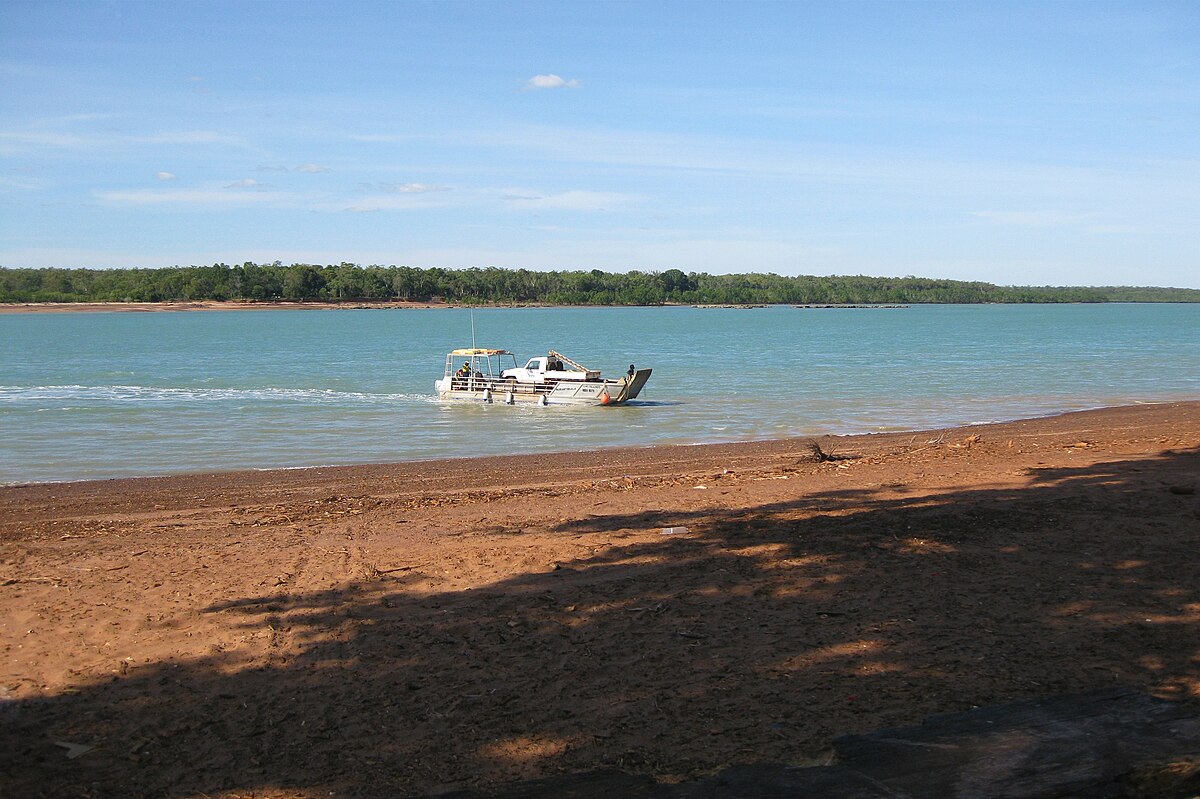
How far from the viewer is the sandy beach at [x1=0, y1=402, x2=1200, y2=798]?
505 centimetres

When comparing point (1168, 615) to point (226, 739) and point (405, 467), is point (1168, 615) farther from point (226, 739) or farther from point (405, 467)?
point (405, 467)

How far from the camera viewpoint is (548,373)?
33438 millimetres

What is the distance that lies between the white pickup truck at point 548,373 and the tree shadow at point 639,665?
24472 millimetres

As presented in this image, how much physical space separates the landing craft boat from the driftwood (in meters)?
26.8

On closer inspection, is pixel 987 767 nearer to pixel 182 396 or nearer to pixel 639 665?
pixel 639 665

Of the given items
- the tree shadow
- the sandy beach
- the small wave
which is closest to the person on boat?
the small wave

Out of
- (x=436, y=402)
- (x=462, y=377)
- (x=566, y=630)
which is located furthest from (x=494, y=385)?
(x=566, y=630)

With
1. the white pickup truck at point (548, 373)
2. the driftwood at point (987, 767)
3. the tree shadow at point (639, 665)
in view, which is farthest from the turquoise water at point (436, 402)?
the driftwood at point (987, 767)

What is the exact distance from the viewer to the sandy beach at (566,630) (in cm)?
505

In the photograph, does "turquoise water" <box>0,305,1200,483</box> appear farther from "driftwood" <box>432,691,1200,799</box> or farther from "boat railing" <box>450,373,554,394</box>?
"driftwood" <box>432,691,1200,799</box>

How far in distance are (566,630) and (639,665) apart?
76 cm

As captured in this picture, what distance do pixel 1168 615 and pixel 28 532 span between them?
35.7 ft

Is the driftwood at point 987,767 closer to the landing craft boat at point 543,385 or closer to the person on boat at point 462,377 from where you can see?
the landing craft boat at point 543,385

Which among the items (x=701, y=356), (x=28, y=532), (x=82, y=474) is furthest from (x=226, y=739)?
(x=701, y=356)
